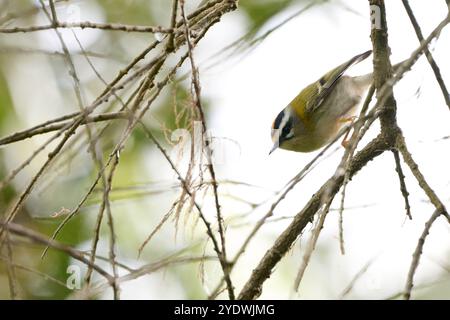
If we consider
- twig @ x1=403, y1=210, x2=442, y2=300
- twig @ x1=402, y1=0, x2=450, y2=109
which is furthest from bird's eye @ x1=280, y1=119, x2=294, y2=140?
twig @ x1=403, y1=210, x2=442, y2=300

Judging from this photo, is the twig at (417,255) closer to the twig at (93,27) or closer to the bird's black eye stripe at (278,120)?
the twig at (93,27)

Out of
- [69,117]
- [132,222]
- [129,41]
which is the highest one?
[129,41]

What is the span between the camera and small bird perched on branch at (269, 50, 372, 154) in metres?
4.94

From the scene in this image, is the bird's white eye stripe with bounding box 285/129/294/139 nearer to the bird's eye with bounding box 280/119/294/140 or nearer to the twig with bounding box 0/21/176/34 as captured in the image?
the bird's eye with bounding box 280/119/294/140

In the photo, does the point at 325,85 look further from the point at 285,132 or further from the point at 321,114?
the point at 285,132

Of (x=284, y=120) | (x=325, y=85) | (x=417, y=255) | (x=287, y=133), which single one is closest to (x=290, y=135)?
(x=287, y=133)

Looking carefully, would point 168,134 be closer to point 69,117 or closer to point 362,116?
point 69,117

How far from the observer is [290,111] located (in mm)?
5219

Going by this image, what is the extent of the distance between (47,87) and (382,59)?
159 inches

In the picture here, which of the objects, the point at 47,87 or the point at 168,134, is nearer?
the point at 168,134

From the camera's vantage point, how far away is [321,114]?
16.7 ft
